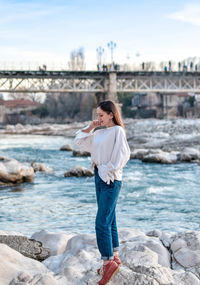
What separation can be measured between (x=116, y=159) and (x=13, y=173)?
10.0 metres

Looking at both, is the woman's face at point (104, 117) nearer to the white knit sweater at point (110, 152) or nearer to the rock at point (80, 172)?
the white knit sweater at point (110, 152)

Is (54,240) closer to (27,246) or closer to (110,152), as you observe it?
(27,246)

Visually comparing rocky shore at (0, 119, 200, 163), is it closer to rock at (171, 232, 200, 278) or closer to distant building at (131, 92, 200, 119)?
rock at (171, 232, 200, 278)

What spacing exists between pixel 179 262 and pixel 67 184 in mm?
9576

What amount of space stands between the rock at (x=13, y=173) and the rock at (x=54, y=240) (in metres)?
7.68

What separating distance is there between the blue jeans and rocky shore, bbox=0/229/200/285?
0.84 feet

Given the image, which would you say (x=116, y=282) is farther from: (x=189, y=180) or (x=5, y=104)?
(x=5, y=104)

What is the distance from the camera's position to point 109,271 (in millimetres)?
3855

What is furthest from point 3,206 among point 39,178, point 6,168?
point 39,178

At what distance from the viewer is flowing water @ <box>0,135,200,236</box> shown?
8680mm

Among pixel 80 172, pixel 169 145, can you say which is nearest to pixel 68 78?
pixel 169 145

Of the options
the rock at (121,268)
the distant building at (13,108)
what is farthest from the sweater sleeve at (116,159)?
the distant building at (13,108)

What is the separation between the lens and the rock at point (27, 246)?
5.13 metres

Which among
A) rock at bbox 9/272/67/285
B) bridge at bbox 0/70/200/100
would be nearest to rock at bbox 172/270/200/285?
rock at bbox 9/272/67/285
